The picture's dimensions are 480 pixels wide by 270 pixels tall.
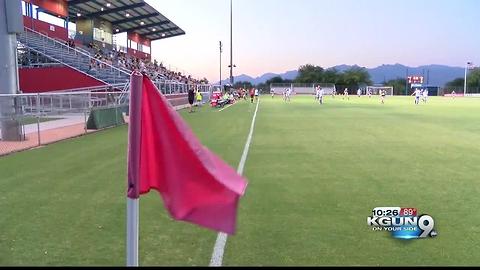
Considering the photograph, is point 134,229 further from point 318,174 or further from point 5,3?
point 5,3

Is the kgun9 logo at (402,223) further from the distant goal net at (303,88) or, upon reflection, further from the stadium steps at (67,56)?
the distant goal net at (303,88)

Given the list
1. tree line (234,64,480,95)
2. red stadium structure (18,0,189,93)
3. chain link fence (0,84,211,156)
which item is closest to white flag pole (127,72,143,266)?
chain link fence (0,84,211,156)

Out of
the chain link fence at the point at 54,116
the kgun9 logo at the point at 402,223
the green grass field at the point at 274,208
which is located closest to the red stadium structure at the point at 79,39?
the chain link fence at the point at 54,116

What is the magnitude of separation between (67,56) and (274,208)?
38.3 meters

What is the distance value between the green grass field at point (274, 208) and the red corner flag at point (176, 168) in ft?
7.16

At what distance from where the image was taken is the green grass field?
5324 mm

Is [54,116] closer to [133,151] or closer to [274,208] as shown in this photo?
[274,208]

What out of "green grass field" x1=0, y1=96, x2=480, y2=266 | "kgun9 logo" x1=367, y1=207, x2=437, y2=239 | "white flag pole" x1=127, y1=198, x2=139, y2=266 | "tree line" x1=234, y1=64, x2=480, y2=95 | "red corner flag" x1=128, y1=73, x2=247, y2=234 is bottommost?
"green grass field" x1=0, y1=96, x2=480, y2=266

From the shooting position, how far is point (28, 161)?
1217 cm

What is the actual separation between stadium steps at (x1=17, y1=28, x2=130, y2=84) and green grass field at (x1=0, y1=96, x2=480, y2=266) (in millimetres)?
27121

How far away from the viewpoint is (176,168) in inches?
119

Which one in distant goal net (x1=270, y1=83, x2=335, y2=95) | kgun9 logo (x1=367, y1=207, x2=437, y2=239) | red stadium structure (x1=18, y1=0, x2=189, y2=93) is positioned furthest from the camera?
distant goal net (x1=270, y1=83, x2=335, y2=95)

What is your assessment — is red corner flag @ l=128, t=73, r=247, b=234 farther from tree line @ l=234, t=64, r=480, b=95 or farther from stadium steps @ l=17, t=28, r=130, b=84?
tree line @ l=234, t=64, r=480, b=95

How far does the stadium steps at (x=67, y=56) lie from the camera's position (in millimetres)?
40094
